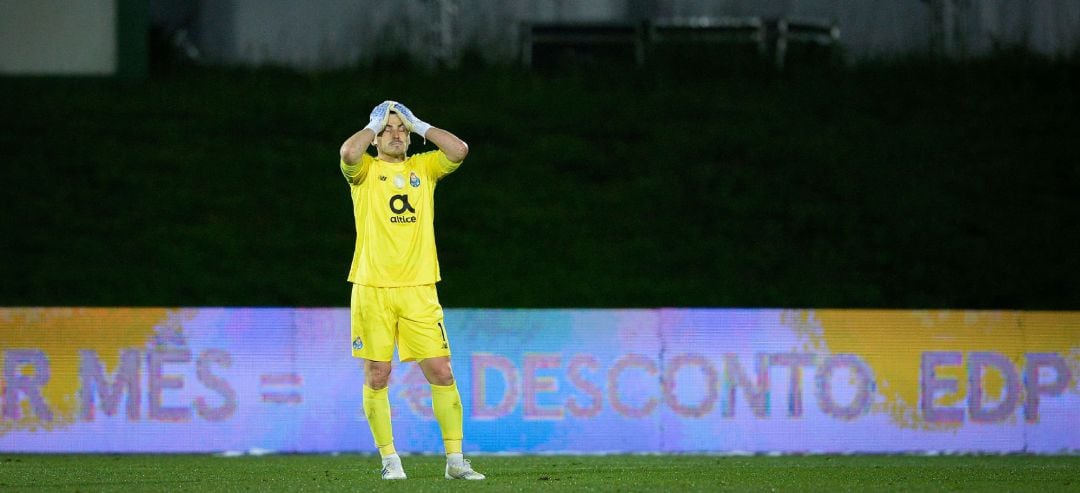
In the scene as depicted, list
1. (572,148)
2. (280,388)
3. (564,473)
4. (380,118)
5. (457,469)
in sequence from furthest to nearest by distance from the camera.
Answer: (572,148), (280,388), (564,473), (457,469), (380,118)

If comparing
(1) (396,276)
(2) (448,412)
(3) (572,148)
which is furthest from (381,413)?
(3) (572,148)

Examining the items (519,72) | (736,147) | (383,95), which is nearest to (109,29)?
(383,95)

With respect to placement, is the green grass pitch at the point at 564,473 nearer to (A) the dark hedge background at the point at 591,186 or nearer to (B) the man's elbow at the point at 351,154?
(B) the man's elbow at the point at 351,154

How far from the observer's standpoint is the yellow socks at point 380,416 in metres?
7.03

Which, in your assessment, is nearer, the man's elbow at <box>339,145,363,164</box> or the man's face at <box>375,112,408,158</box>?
the man's elbow at <box>339,145,363,164</box>

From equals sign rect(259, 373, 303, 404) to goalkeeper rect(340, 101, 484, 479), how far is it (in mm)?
2953

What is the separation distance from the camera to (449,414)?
6984 mm

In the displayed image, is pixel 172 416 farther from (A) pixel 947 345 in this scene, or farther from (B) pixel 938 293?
(B) pixel 938 293

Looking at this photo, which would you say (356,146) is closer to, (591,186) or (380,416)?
(380,416)

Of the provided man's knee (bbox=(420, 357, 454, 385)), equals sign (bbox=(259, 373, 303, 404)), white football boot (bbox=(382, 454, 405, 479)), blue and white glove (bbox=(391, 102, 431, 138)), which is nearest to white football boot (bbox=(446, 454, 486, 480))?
white football boot (bbox=(382, 454, 405, 479))

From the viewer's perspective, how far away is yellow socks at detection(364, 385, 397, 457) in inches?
277

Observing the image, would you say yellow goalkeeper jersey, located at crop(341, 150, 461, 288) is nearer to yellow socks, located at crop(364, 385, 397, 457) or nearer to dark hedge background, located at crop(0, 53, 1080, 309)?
yellow socks, located at crop(364, 385, 397, 457)

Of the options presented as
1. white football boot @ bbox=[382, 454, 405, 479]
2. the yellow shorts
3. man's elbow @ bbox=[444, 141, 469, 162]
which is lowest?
white football boot @ bbox=[382, 454, 405, 479]

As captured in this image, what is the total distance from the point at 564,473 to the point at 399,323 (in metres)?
1.32
